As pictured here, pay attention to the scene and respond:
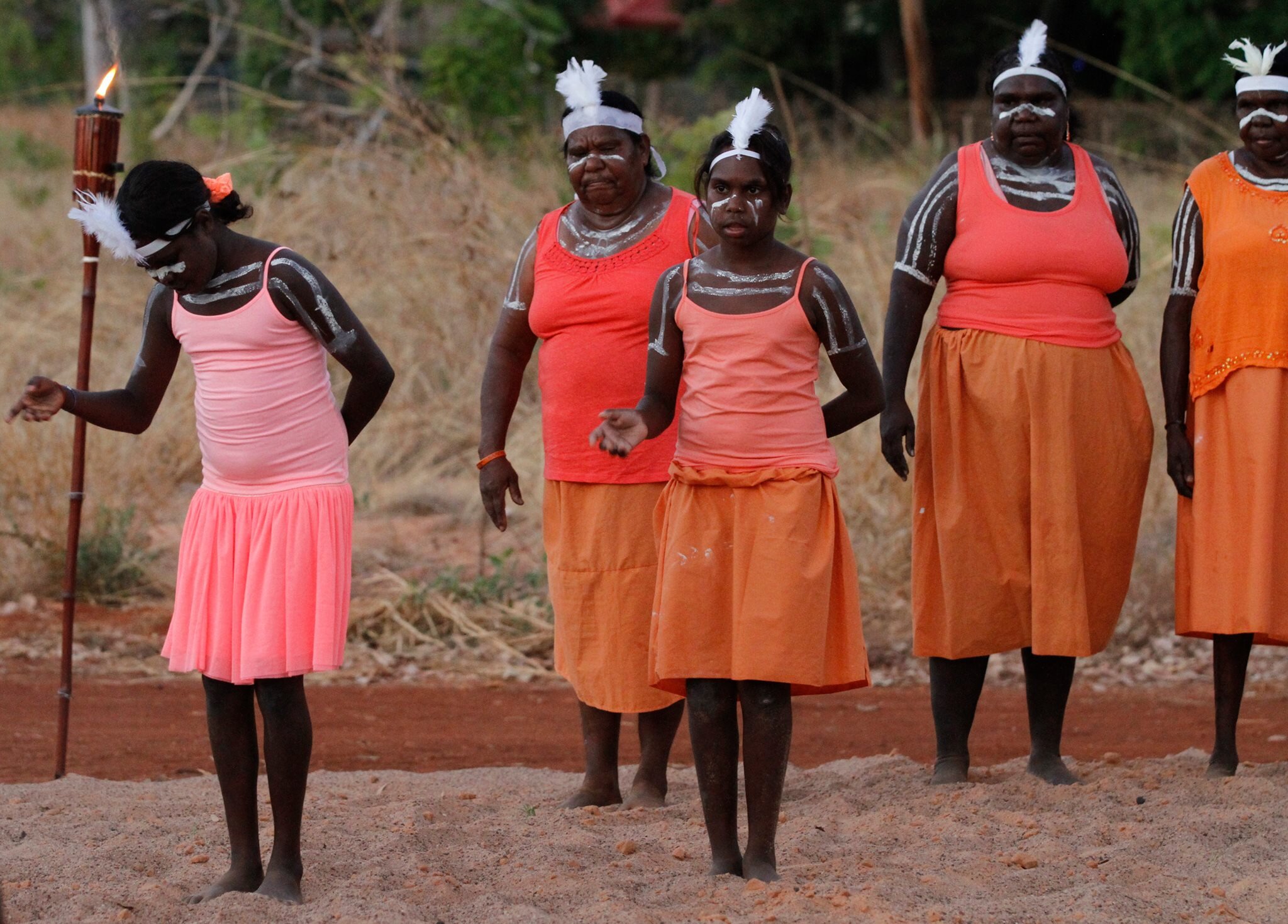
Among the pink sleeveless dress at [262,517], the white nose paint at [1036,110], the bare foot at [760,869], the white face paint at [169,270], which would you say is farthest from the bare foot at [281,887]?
the white nose paint at [1036,110]

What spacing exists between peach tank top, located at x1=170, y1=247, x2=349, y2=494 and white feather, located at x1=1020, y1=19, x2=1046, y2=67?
2112mm

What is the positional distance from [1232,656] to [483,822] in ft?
7.14

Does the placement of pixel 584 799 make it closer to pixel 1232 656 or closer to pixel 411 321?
pixel 1232 656

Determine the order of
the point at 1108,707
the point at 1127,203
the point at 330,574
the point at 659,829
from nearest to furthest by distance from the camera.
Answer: the point at 330,574, the point at 659,829, the point at 1127,203, the point at 1108,707

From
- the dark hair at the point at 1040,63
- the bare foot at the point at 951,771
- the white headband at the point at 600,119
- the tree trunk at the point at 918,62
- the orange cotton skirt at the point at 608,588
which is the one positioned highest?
the tree trunk at the point at 918,62

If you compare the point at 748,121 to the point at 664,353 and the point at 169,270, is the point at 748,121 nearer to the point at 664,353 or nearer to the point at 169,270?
the point at 664,353

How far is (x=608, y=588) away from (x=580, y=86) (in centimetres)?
133

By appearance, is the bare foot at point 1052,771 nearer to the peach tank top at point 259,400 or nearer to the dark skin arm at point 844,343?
the dark skin arm at point 844,343

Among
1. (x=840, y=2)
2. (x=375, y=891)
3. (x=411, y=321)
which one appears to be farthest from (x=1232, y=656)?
(x=840, y=2)

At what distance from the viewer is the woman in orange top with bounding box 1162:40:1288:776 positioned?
14.3ft

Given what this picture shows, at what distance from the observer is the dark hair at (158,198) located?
3.36 meters

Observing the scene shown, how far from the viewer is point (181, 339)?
11.6 ft

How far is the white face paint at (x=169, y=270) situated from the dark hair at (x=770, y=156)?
1.17 m

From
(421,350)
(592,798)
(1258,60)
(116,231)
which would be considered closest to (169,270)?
(116,231)
